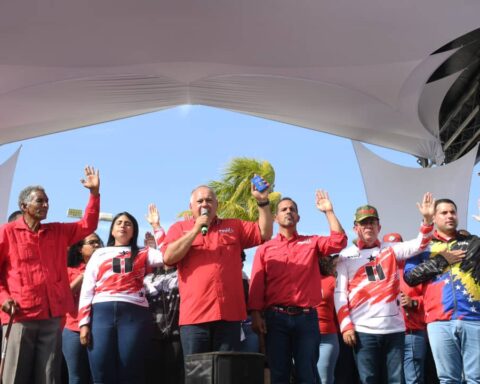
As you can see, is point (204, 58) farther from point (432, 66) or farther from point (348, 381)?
point (348, 381)

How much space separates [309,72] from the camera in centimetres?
1025

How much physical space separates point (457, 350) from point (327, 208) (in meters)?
1.31

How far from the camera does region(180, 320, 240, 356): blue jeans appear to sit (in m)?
3.82

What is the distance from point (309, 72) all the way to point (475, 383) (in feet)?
23.4

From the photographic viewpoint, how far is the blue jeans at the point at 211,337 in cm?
382

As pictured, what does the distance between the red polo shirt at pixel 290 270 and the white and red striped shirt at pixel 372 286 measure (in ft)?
0.94

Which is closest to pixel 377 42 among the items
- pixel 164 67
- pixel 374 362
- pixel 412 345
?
pixel 164 67

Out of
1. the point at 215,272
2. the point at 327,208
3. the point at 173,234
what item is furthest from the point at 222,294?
the point at 327,208

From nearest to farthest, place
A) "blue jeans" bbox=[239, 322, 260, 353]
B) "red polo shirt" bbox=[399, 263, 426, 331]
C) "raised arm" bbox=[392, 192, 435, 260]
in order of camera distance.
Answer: "raised arm" bbox=[392, 192, 435, 260]
"blue jeans" bbox=[239, 322, 260, 353]
"red polo shirt" bbox=[399, 263, 426, 331]

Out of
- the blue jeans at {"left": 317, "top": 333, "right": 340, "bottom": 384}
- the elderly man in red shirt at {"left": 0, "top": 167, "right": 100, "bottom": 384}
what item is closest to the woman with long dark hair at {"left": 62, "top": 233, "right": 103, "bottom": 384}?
the elderly man in red shirt at {"left": 0, "top": 167, "right": 100, "bottom": 384}

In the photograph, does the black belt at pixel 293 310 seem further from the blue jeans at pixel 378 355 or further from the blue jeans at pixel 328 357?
the blue jeans at pixel 328 357

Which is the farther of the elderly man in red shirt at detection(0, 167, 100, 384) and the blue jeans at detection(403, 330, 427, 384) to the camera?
the blue jeans at detection(403, 330, 427, 384)

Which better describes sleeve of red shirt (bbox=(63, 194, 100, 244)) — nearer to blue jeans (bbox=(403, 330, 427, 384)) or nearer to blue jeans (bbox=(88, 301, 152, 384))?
blue jeans (bbox=(88, 301, 152, 384))

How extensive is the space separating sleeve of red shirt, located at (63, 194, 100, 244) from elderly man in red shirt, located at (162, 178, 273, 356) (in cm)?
55
